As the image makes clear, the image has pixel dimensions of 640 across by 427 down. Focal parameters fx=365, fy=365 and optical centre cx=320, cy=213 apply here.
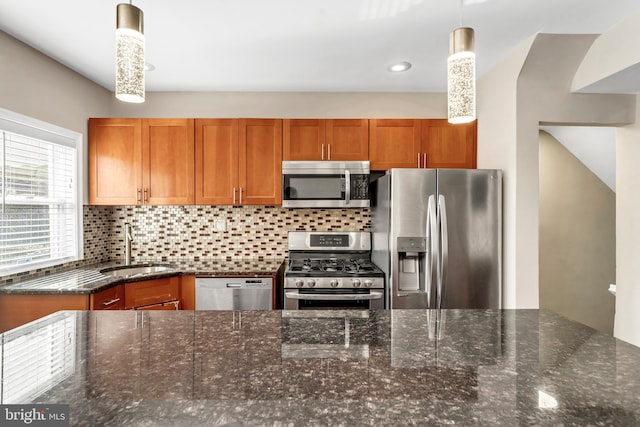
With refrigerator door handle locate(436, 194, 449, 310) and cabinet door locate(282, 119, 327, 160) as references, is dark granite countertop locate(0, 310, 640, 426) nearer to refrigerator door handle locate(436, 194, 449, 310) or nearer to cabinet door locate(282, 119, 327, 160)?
refrigerator door handle locate(436, 194, 449, 310)

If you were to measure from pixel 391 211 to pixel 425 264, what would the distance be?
0.47 meters

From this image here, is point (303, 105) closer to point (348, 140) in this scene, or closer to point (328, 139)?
point (328, 139)

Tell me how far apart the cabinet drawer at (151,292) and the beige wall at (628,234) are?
3.39 metres

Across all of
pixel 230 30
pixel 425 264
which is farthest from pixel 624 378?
pixel 230 30

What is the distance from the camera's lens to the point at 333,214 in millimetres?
3602

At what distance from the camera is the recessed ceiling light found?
2.81 meters

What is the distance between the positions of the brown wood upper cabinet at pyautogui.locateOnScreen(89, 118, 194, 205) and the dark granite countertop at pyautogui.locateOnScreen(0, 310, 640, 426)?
208cm

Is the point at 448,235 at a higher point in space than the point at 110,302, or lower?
higher

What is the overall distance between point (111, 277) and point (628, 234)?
384 centimetres

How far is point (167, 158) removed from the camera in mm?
3258

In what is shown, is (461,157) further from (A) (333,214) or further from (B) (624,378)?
(B) (624,378)

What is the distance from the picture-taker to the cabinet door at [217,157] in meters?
3.26

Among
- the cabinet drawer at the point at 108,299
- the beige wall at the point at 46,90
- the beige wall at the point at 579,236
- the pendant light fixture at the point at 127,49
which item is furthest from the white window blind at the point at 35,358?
the beige wall at the point at 579,236

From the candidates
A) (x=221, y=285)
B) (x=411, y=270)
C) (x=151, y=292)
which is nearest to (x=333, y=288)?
(x=411, y=270)
